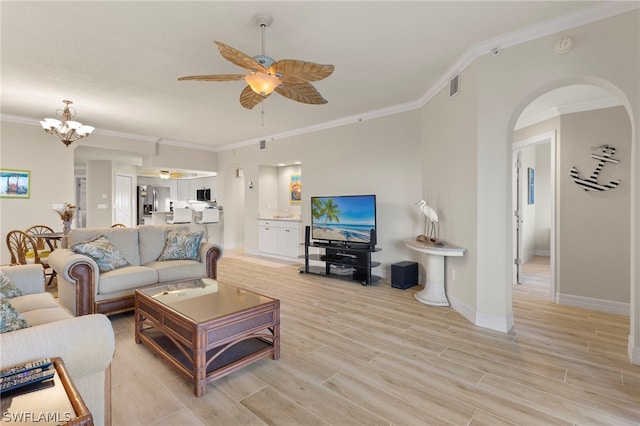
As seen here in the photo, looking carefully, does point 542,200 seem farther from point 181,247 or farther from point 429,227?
point 181,247

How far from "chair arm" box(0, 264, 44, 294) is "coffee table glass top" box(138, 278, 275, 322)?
859mm

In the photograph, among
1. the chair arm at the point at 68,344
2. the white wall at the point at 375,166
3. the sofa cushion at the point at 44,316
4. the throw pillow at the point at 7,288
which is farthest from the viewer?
the white wall at the point at 375,166

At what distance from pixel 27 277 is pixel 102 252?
0.83 metres

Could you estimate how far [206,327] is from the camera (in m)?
2.09

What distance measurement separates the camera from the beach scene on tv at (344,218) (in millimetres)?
4996

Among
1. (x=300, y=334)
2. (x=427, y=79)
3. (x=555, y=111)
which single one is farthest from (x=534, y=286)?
(x=300, y=334)

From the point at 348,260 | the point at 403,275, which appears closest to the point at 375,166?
the point at 348,260

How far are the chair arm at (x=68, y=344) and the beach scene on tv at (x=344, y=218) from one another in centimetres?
391

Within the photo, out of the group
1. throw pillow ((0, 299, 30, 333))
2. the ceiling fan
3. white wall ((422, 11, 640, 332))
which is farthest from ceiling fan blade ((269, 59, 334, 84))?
throw pillow ((0, 299, 30, 333))

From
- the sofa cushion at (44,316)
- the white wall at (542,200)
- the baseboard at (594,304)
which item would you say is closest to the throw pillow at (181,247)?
the sofa cushion at (44,316)

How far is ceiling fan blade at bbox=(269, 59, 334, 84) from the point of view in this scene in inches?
89.0

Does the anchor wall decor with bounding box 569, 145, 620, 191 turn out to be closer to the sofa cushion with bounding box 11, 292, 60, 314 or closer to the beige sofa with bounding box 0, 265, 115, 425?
the beige sofa with bounding box 0, 265, 115, 425

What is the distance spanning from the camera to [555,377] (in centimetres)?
226

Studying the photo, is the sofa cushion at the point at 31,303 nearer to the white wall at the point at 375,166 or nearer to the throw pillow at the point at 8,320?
the throw pillow at the point at 8,320
